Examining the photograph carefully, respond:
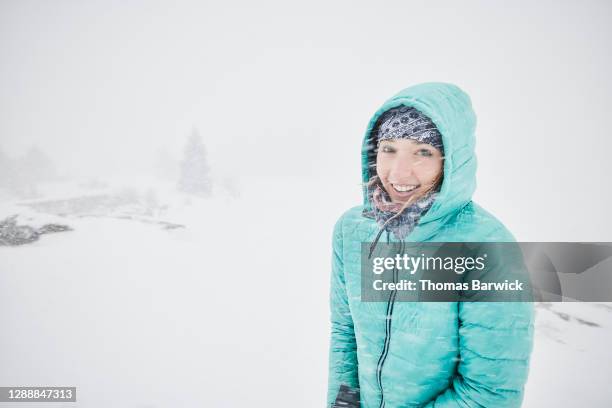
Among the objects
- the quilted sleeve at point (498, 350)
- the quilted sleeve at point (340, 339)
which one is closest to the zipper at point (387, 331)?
the quilted sleeve at point (340, 339)

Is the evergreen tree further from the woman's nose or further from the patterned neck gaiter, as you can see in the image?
the woman's nose

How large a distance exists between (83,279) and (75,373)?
3.58 m

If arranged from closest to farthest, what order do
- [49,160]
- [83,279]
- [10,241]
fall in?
[83,279] < [10,241] < [49,160]

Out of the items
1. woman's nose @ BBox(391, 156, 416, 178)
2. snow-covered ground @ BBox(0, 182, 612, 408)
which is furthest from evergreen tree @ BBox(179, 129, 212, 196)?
woman's nose @ BBox(391, 156, 416, 178)

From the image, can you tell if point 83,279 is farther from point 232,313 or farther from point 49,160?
point 49,160

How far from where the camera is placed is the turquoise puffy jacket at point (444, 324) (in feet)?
3.80

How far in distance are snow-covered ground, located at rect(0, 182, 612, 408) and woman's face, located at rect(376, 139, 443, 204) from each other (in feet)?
13.8

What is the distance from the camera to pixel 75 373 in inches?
178

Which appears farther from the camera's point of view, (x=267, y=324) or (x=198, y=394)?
(x=267, y=324)

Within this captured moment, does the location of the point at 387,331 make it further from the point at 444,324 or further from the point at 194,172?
the point at 194,172

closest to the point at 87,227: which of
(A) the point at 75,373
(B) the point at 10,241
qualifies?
(B) the point at 10,241

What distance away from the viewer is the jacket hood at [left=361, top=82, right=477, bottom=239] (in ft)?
4.16

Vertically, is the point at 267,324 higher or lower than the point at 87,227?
lower

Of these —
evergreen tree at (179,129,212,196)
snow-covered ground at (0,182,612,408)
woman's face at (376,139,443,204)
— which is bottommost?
snow-covered ground at (0,182,612,408)
